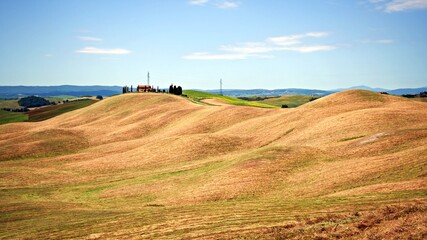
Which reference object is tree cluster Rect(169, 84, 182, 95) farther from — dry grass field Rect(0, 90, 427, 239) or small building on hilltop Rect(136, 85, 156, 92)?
dry grass field Rect(0, 90, 427, 239)

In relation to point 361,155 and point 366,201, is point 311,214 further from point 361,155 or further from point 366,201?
point 361,155

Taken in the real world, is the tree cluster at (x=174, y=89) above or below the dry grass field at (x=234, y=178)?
above

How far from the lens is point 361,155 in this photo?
146 ft

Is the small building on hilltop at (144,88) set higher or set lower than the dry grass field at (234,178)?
higher

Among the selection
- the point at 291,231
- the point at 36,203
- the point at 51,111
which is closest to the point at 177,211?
the point at 291,231

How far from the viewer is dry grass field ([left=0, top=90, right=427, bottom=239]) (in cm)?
2327

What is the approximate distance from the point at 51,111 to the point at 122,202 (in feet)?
411

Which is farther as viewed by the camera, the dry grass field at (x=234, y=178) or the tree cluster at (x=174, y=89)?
the tree cluster at (x=174, y=89)

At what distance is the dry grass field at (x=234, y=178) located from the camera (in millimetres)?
23266

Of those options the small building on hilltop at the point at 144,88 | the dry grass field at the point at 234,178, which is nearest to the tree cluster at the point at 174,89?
the small building on hilltop at the point at 144,88

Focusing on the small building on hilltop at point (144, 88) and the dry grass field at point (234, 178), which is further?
the small building on hilltop at point (144, 88)

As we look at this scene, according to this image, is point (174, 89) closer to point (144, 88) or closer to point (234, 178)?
point (144, 88)

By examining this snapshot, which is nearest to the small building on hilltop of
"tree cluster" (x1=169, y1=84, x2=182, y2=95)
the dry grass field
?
"tree cluster" (x1=169, y1=84, x2=182, y2=95)

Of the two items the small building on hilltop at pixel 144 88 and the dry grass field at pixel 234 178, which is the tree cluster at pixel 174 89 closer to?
the small building on hilltop at pixel 144 88
